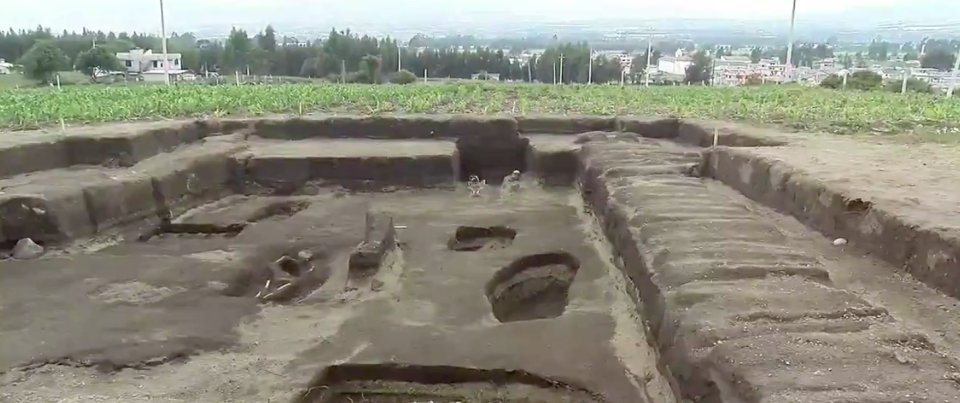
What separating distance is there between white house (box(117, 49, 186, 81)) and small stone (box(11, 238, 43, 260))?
28792mm

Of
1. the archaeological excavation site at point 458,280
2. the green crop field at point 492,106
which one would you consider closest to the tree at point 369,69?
the green crop field at point 492,106

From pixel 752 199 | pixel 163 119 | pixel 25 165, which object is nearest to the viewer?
pixel 752 199

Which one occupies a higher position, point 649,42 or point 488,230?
point 649,42

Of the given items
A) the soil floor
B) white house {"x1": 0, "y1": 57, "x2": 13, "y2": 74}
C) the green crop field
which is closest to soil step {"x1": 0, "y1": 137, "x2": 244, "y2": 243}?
the soil floor

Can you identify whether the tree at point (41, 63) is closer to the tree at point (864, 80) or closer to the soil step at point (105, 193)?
the soil step at point (105, 193)

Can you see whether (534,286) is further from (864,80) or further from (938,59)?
(938,59)

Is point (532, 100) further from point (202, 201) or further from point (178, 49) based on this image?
point (178, 49)

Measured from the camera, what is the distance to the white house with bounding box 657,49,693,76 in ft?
91.5

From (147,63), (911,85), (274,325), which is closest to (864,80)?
(911,85)

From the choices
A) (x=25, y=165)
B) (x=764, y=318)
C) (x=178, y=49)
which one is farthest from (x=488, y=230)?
(x=178, y=49)

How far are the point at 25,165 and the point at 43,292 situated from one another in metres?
3.06

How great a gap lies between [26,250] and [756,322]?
5204mm

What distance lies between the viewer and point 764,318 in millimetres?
2920

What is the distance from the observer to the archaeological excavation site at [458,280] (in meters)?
3.03
